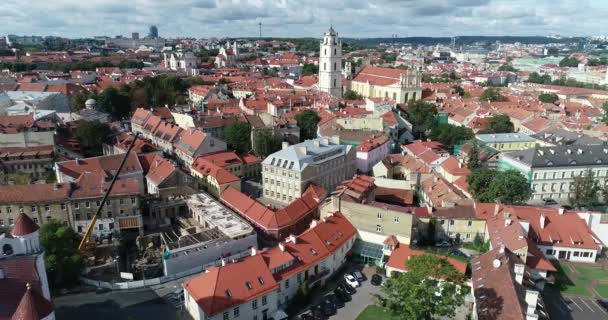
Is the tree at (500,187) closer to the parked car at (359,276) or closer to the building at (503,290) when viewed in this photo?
the building at (503,290)

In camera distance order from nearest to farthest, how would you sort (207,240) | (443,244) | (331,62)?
(207,240), (443,244), (331,62)

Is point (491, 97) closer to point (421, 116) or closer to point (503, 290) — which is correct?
point (421, 116)

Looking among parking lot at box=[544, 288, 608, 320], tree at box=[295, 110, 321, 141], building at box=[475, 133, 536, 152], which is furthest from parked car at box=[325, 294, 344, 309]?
building at box=[475, 133, 536, 152]

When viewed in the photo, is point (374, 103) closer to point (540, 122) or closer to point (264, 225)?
point (540, 122)

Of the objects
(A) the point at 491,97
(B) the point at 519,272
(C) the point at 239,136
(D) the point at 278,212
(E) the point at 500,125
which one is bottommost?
(B) the point at 519,272

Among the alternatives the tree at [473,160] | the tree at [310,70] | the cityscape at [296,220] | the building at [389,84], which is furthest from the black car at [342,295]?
the tree at [310,70]

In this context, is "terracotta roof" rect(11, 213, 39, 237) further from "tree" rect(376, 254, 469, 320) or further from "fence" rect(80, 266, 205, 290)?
"tree" rect(376, 254, 469, 320)

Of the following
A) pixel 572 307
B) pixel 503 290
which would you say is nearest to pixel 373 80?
pixel 572 307
